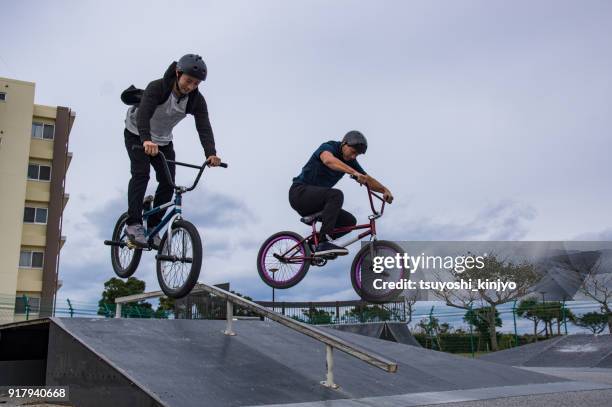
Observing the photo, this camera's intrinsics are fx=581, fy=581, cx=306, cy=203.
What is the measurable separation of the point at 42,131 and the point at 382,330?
31.7 metres

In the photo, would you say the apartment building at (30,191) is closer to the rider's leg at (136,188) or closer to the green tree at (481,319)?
the green tree at (481,319)

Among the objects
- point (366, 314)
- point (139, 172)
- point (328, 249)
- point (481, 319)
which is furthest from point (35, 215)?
point (328, 249)

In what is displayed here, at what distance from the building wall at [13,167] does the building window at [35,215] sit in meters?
0.92

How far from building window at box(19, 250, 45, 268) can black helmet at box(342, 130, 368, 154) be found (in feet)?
135

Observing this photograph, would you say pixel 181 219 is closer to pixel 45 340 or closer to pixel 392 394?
pixel 392 394

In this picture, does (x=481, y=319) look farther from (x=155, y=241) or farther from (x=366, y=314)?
(x=155, y=241)

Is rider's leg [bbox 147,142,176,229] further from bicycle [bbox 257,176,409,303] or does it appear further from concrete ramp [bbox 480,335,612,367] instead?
concrete ramp [bbox 480,335,612,367]

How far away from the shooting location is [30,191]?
42031 millimetres

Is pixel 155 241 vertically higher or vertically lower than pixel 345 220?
lower

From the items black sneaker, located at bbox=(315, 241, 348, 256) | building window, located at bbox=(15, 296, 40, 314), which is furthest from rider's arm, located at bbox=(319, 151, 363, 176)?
building window, located at bbox=(15, 296, 40, 314)

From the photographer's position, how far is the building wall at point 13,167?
131ft

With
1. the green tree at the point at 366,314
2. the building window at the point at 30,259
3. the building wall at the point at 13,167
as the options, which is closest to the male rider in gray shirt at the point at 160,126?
the green tree at the point at 366,314

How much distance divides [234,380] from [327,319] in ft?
79.2

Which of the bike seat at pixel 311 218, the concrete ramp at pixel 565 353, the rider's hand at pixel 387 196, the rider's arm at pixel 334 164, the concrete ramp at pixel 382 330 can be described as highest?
the rider's arm at pixel 334 164
